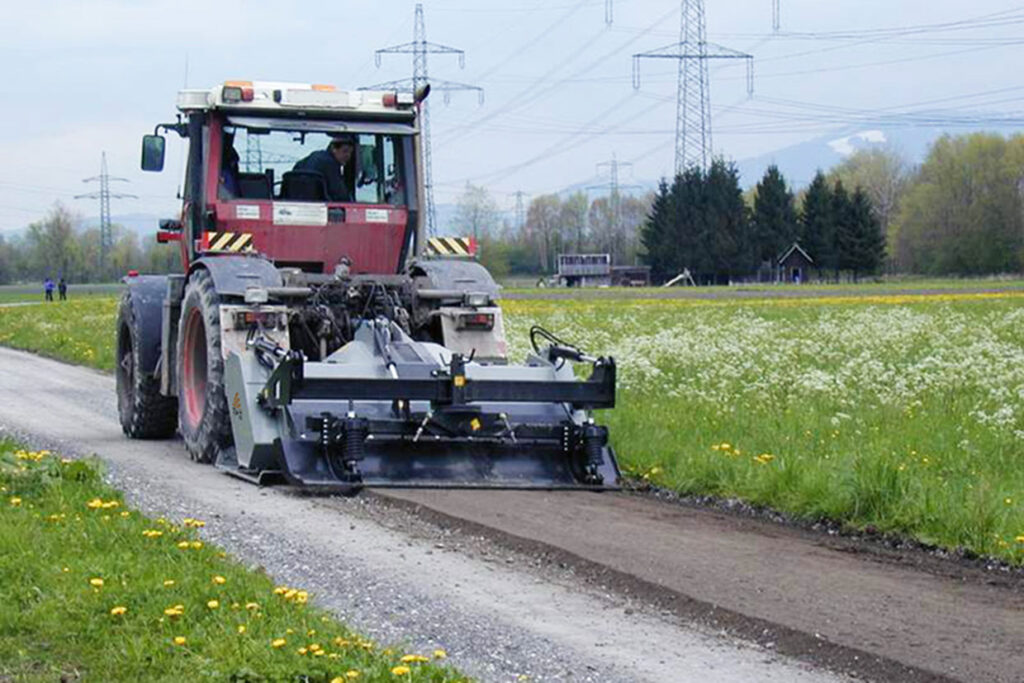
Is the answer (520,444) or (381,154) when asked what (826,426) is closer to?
(520,444)

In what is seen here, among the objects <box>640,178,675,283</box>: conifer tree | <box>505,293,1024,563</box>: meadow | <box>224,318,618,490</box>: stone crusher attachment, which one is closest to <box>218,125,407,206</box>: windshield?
<box>224,318,618,490</box>: stone crusher attachment

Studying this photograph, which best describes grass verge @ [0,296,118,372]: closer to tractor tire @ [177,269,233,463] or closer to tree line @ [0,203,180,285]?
tractor tire @ [177,269,233,463]

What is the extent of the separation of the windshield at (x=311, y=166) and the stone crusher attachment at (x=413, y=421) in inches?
102

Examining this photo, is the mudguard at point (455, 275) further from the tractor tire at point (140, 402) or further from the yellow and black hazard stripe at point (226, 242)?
the tractor tire at point (140, 402)

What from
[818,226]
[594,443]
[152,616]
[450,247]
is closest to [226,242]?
[450,247]

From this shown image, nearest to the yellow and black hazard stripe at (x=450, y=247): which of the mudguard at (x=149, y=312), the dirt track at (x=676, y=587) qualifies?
the mudguard at (x=149, y=312)

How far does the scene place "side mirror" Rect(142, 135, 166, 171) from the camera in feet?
49.2

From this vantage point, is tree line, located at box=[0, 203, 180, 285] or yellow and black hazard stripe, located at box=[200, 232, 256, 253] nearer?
yellow and black hazard stripe, located at box=[200, 232, 256, 253]

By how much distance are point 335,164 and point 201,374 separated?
2.39m

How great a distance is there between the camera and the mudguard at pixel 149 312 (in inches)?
630

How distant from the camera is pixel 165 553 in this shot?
29.2 ft

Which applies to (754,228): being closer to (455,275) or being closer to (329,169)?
(329,169)

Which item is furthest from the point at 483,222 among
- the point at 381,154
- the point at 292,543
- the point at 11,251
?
the point at 292,543

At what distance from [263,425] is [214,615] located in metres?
4.96
